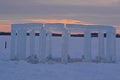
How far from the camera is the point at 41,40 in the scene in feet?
82.8

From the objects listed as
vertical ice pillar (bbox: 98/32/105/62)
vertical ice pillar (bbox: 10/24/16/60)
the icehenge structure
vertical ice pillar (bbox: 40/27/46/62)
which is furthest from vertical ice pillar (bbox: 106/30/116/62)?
vertical ice pillar (bbox: 10/24/16/60)

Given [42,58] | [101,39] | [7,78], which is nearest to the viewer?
[7,78]

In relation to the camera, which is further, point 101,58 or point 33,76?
point 101,58

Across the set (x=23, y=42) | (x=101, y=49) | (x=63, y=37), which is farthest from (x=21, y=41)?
(x=101, y=49)

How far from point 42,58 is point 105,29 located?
407 centimetres

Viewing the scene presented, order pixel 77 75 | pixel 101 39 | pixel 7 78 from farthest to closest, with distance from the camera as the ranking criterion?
1. pixel 101 39
2. pixel 77 75
3. pixel 7 78

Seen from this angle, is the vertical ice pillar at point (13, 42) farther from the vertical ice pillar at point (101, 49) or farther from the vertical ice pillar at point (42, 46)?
the vertical ice pillar at point (101, 49)

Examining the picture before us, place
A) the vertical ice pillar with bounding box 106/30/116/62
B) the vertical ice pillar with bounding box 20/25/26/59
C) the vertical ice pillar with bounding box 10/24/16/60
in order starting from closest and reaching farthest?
the vertical ice pillar with bounding box 106/30/116/62 < the vertical ice pillar with bounding box 20/25/26/59 < the vertical ice pillar with bounding box 10/24/16/60

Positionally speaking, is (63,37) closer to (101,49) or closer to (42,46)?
(42,46)

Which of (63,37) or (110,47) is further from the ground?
(63,37)

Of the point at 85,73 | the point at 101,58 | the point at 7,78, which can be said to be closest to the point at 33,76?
the point at 7,78

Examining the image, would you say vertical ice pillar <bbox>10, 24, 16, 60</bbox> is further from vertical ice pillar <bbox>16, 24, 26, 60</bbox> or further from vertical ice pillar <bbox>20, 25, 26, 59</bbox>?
vertical ice pillar <bbox>20, 25, 26, 59</bbox>

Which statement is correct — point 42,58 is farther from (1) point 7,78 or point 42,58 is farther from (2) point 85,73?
(1) point 7,78

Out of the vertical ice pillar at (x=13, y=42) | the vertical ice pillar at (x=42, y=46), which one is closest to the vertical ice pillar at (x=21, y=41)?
the vertical ice pillar at (x=13, y=42)
